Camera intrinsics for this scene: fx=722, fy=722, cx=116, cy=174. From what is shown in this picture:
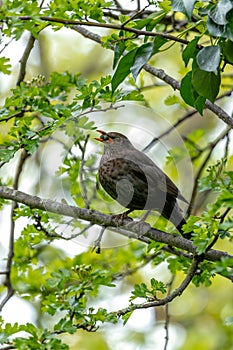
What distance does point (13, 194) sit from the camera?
3.49m

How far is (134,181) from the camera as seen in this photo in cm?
424

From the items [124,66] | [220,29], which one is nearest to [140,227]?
[124,66]

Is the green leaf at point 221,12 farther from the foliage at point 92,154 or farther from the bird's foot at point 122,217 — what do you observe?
the bird's foot at point 122,217

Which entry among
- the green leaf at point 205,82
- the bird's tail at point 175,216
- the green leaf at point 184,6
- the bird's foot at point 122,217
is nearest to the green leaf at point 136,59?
the green leaf at point 205,82

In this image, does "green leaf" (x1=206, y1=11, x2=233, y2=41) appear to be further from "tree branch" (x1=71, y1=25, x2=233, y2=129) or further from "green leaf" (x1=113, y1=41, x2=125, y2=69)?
"tree branch" (x1=71, y1=25, x2=233, y2=129)

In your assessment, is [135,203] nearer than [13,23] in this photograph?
No

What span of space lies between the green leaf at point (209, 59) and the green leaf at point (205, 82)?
0.33 ft

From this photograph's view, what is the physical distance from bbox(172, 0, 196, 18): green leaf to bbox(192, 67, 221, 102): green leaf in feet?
0.76

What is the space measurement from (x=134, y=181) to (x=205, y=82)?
187cm

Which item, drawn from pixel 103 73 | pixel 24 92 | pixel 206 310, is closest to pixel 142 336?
pixel 206 310

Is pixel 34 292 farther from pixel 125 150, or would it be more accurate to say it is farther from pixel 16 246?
pixel 125 150

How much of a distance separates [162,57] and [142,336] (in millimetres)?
3017

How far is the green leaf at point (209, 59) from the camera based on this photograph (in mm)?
2258

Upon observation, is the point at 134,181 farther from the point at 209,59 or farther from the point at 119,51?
the point at 209,59
